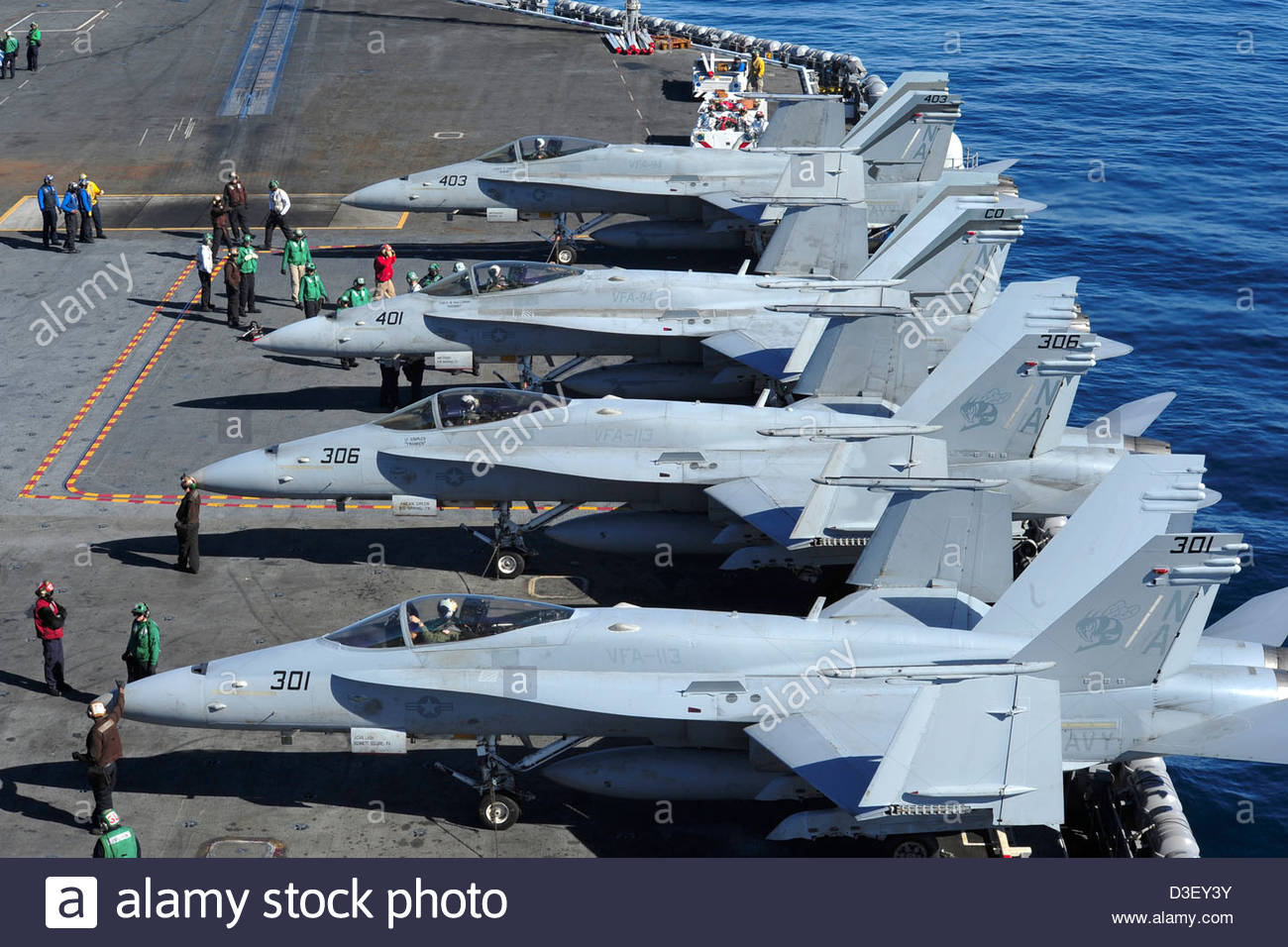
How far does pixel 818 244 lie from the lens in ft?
116

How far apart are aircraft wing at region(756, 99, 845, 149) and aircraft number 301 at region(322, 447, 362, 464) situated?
2205 cm

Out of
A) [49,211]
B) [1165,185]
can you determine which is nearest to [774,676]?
[49,211]

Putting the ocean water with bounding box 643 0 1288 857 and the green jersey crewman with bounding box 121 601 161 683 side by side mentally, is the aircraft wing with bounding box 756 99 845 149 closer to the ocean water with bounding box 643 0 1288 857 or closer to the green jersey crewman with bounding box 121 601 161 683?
the ocean water with bounding box 643 0 1288 857

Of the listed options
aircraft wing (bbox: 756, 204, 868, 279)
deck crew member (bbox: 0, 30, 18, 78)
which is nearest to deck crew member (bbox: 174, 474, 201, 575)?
aircraft wing (bbox: 756, 204, 868, 279)

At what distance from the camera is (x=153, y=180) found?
154ft

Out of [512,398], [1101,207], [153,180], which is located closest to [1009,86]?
[1101,207]

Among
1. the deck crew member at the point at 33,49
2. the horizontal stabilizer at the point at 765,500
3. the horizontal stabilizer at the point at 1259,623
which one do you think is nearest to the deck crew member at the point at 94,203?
the deck crew member at the point at 33,49

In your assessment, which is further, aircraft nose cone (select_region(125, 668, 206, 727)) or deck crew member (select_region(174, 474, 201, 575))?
deck crew member (select_region(174, 474, 201, 575))

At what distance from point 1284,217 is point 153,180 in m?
44.2

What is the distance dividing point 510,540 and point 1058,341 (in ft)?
34.7

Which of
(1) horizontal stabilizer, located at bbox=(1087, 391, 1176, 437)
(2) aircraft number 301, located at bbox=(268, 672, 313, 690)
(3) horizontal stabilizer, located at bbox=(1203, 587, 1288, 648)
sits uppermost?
(1) horizontal stabilizer, located at bbox=(1087, 391, 1176, 437)

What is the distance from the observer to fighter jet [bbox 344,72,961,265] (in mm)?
38844
